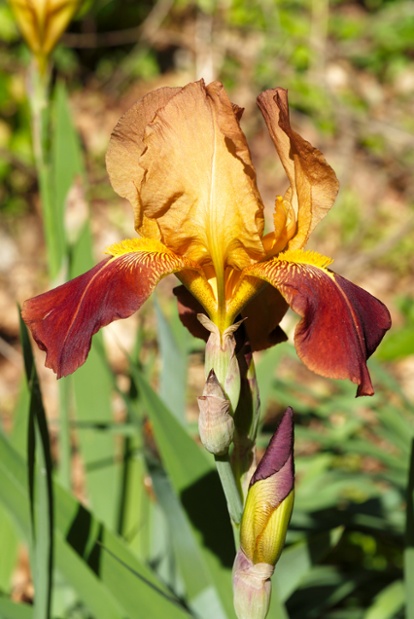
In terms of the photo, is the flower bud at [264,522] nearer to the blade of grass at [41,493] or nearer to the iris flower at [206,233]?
the iris flower at [206,233]

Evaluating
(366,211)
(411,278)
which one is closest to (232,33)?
(366,211)

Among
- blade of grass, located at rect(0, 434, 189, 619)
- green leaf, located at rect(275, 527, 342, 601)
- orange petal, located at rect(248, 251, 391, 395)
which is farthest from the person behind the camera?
green leaf, located at rect(275, 527, 342, 601)

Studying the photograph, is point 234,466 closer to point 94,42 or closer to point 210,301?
point 210,301

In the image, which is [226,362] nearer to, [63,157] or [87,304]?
[87,304]

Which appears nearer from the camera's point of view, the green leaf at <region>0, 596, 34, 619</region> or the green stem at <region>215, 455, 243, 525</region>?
the green stem at <region>215, 455, 243, 525</region>

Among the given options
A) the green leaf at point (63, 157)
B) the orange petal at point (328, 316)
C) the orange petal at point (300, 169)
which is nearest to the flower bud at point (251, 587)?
the orange petal at point (328, 316)

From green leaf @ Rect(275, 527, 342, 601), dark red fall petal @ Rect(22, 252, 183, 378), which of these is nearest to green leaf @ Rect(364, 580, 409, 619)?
green leaf @ Rect(275, 527, 342, 601)

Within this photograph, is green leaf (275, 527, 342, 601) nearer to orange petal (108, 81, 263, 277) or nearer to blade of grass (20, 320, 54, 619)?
blade of grass (20, 320, 54, 619)
